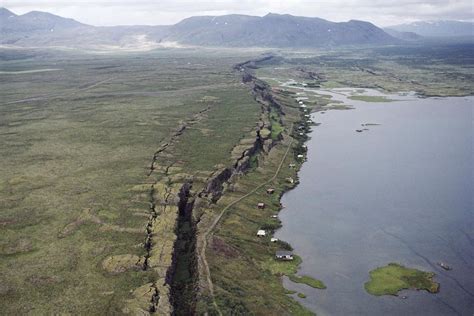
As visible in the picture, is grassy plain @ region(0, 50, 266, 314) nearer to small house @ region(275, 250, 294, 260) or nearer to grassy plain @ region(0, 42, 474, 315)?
grassy plain @ region(0, 42, 474, 315)

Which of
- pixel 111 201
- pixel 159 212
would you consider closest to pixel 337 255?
pixel 159 212

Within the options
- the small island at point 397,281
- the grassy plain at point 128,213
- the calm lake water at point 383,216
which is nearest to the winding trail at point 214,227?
the grassy plain at point 128,213

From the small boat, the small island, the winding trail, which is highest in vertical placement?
the winding trail

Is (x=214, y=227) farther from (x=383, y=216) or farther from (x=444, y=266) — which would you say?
(x=444, y=266)

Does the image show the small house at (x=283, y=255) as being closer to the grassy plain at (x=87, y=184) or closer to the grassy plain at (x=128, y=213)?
the grassy plain at (x=128, y=213)

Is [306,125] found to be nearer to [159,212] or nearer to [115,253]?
[159,212]

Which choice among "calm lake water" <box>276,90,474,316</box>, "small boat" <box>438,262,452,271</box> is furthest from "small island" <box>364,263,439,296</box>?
"small boat" <box>438,262,452,271</box>
